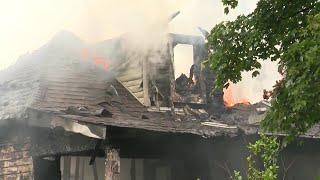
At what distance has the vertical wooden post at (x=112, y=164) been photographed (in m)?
8.39

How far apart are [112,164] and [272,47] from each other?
3.37 metres

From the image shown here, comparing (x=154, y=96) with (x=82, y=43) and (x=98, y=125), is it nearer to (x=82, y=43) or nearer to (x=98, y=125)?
(x=82, y=43)

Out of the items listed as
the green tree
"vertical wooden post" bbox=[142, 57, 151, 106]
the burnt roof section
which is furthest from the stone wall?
the green tree

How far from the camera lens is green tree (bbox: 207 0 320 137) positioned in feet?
20.7

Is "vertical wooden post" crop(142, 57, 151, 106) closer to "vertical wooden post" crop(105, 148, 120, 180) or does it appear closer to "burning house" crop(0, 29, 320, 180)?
"burning house" crop(0, 29, 320, 180)

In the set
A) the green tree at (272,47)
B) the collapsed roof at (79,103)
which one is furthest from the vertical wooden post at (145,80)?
the green tree at (272,47)

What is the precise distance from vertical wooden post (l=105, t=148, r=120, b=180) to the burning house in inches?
0.7

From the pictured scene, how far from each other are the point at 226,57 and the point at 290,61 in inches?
49.1

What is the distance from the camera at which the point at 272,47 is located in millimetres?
7090

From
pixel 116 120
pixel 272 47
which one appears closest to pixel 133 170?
pixel 116 120

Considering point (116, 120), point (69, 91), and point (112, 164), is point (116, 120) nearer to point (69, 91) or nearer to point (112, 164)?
point (112, 164)

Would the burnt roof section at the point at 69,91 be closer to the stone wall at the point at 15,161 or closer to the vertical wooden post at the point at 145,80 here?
the vertical wooden post at the point at 145,80

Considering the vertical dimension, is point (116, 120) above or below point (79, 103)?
below

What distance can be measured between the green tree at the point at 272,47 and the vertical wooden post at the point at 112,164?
2462mm
